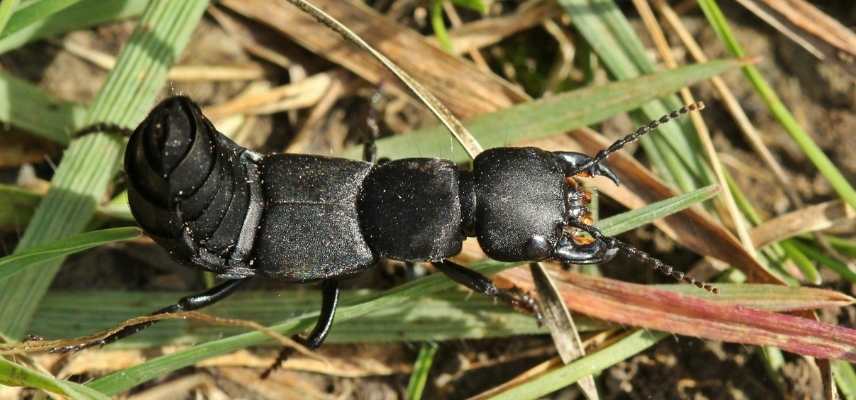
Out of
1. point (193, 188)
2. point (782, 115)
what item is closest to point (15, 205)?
point (193, 188)

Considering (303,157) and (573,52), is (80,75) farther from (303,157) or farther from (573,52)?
(573,52)

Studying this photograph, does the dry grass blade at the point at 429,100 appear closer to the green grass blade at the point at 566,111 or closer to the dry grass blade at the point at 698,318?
the green grass blade at the point at 566,111

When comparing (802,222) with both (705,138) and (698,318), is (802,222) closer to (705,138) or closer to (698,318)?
(705,138)

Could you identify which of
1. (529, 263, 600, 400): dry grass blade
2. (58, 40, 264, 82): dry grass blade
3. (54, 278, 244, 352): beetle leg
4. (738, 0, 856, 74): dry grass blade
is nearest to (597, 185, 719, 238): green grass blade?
(529, 263, 600, 400): dry grass blade

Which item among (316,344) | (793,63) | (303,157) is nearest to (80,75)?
(303,157)

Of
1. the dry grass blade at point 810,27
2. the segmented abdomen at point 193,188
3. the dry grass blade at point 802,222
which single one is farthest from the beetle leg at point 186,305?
the dry grass blade at point 810,27

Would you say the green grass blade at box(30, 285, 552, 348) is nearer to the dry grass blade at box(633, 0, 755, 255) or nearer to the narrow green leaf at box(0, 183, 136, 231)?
the narrow green leaf at box(0, 183, 136, 231)

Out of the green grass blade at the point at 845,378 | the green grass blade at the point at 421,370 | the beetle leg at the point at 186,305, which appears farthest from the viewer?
the green grass blade at the point at 421,370
